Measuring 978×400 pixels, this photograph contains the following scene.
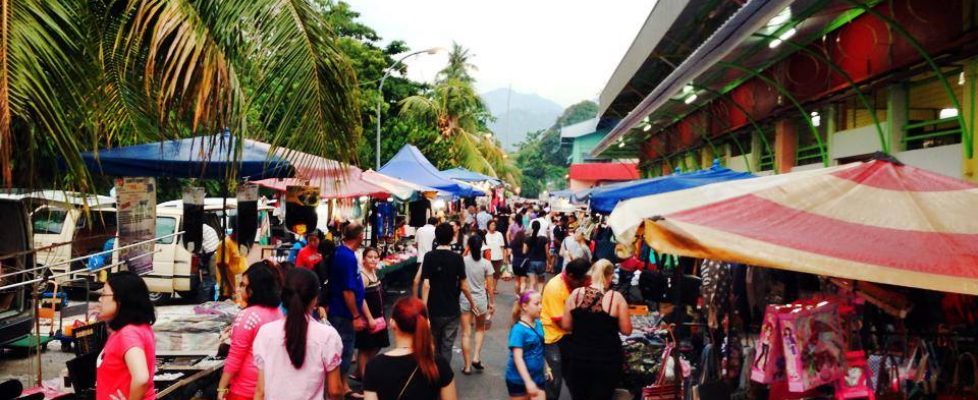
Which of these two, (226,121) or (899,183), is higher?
(226,121)

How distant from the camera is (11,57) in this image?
4680 mm

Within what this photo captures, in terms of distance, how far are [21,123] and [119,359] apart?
1.93 metres

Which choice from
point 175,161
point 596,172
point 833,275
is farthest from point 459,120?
point 833,275

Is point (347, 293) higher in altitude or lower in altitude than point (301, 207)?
lower

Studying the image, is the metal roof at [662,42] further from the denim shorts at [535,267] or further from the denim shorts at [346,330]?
the denim shorts at [346,330]

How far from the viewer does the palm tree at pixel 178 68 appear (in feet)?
15.8

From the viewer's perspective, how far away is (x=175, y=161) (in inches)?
285

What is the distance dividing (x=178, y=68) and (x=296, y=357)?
2.22 m

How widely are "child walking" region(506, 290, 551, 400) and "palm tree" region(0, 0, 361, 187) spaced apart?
6.71ft

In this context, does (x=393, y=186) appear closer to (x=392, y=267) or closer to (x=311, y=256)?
(x=392, y=267)

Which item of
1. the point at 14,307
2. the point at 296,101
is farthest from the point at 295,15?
the point at 14,307

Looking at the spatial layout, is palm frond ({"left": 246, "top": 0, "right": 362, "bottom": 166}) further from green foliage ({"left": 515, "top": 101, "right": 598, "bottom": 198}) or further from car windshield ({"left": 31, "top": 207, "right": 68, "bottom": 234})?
green foliage ({"left": 515, "top": 101, "right": 598, "bottom": 198})

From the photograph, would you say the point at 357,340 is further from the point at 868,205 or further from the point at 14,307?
the point at 868,205

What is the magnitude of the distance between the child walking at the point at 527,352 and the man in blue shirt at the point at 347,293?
202cm
